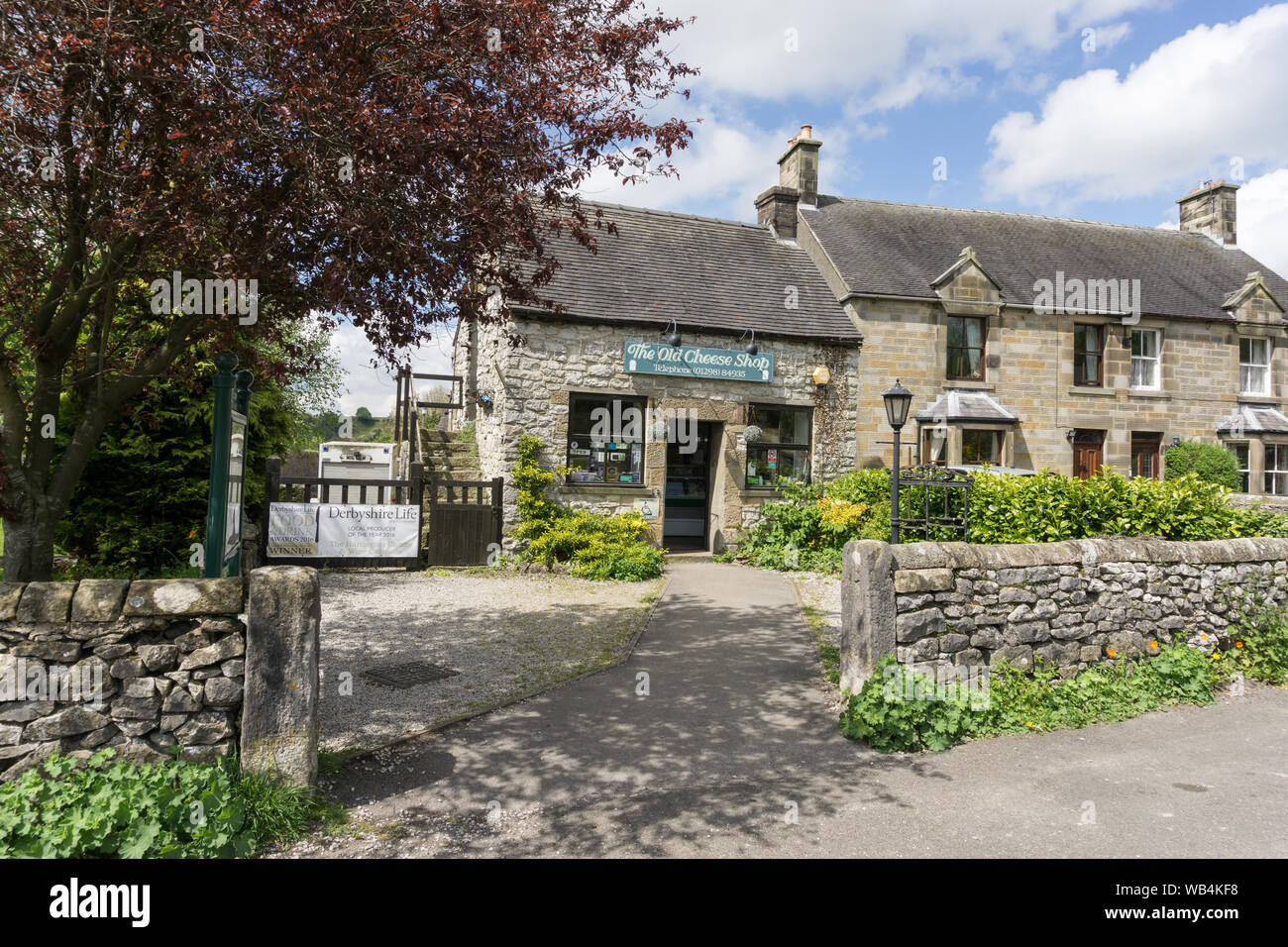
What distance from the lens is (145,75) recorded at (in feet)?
14.2

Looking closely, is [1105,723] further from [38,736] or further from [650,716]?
[38,736]

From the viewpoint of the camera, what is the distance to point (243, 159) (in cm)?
480

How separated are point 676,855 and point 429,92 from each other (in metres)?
4.81

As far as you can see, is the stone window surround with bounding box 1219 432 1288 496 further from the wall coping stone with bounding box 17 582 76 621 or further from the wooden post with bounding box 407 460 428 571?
the wall coping stone with bounding box 17 582 76 621

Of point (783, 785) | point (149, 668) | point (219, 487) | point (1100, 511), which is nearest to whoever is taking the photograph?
point (149, 668)

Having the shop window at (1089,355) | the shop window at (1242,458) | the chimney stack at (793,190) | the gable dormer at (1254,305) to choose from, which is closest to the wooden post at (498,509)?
the chimney stack at (793,190)

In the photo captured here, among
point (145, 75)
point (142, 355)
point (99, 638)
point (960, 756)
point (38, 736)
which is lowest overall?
point (960, 756)

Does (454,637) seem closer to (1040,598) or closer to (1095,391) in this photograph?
(1040,598)

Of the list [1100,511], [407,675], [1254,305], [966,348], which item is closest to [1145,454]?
[1254,305]

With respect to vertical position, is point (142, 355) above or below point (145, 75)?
below

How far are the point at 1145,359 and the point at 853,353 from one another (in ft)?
25.2

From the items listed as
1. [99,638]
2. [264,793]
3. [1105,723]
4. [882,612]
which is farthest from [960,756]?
[99,638]

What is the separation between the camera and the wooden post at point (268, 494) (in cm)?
1140

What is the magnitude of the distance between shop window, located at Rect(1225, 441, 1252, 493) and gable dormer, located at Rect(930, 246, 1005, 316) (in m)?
6.90
